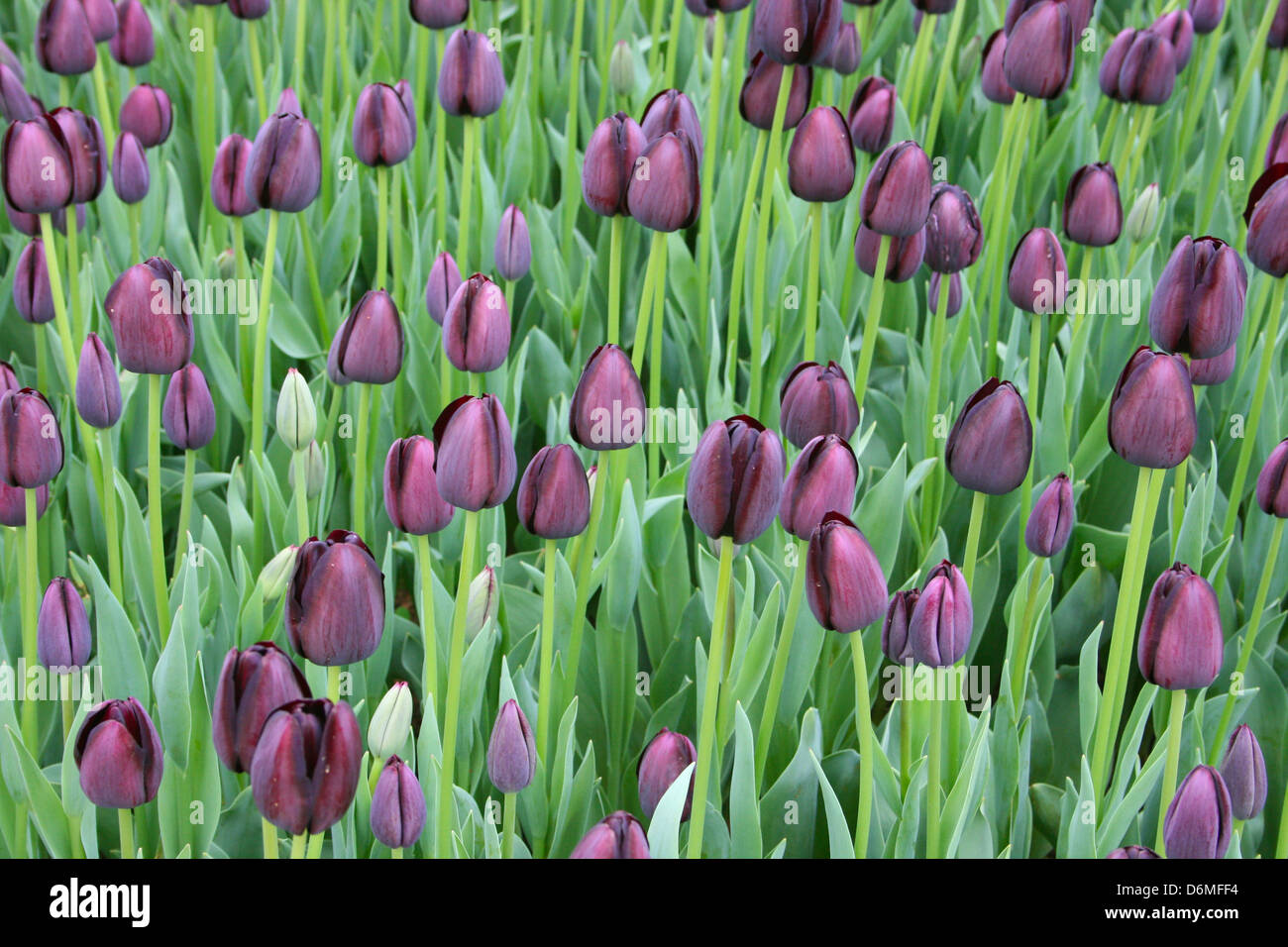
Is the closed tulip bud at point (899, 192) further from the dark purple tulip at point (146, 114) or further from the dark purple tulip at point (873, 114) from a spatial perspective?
the dark purple tulip at point (146, 114)

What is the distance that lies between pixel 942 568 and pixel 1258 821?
50 cm

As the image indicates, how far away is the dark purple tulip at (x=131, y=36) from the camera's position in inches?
73.2

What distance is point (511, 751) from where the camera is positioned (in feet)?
3.23

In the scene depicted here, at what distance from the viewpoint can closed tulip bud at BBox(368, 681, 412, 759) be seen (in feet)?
3.29

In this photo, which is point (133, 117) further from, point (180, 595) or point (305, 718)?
point (305, 718)

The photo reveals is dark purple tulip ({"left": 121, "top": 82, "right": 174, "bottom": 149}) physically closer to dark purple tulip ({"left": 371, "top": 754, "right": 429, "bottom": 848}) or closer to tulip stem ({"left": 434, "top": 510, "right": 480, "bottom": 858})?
tulip stem ({"left": 434, "top": 510, "right": 480, "bottom": 858})

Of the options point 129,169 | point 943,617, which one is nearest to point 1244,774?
point 943,617

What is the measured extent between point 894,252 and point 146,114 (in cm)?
104

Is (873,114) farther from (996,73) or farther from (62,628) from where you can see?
(62,628)

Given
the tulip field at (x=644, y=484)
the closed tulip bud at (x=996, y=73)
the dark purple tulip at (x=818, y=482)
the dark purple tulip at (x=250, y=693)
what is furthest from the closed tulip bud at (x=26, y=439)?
the closed tulip bud at (x=996, y=73)

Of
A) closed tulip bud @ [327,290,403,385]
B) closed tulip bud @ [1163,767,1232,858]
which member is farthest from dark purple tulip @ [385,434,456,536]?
closed tulip bud @ [1163,767,1232,858]

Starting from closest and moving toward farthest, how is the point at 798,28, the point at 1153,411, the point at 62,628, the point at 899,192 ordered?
the point at 1153,411 < the point at 62,628 < the point at 899,192 < the point at 798,28
